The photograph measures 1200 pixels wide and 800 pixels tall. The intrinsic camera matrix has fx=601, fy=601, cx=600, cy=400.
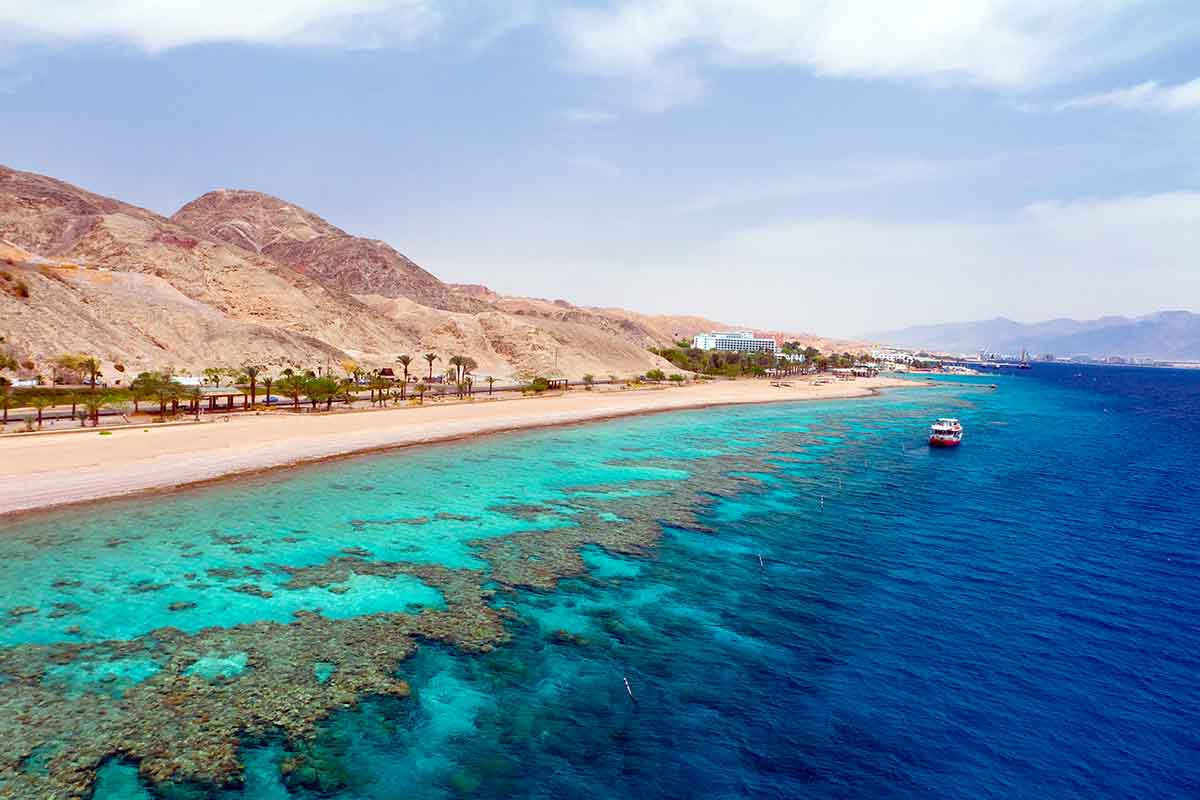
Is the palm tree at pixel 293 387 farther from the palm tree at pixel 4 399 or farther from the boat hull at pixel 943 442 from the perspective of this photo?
the boat hull at pixel 943 442

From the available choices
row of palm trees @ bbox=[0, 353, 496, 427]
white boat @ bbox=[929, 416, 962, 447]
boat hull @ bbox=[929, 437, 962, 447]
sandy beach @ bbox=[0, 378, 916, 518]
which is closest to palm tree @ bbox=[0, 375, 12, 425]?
row of palm trees @ bbox=[0, 353, 496, 427]

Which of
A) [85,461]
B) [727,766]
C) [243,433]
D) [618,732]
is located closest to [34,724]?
[618,732]

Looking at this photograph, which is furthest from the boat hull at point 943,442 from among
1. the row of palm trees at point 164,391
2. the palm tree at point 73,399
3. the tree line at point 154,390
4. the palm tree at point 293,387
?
the palm tree at point 73,399

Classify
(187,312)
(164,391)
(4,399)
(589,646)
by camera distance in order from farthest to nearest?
(187,312) < (164,391) < (4,399) < (589,646)

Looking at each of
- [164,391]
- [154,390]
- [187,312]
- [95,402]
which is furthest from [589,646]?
[187,312]

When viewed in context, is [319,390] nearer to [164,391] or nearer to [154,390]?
[164,391]

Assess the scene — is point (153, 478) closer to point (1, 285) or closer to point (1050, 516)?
point (1050, 516)

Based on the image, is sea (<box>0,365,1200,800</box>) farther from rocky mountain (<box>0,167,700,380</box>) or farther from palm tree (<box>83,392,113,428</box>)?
rocky mountain (<box>0,167,700,380</box>)
